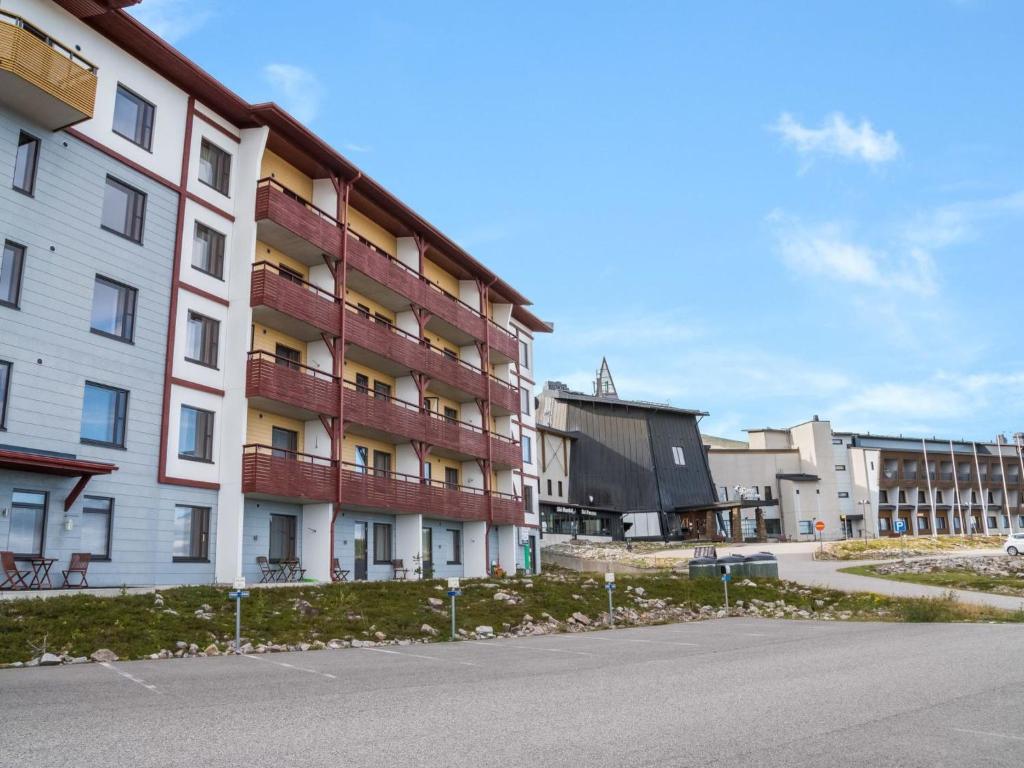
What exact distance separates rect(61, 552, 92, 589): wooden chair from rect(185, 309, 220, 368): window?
7348 mm

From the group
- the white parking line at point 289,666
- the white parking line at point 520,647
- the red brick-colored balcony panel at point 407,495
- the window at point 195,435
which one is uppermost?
the window at point 195,435

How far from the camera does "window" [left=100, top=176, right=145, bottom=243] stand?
2586cm

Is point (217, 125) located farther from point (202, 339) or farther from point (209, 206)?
point (202, 339)

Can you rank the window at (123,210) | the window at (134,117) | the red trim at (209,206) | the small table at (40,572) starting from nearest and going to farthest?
the small table at (40,572), the window at (123,210), the window at (134,117), the red trim at (209,206)

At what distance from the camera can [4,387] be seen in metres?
22.2

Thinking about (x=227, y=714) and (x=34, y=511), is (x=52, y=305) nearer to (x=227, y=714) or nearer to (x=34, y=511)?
(x=34, y=511)

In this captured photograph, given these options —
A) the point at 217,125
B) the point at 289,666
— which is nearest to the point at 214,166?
the point at 217,125

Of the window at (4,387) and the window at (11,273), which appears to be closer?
the window at (4,387)

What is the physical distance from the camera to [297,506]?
31.4 metres

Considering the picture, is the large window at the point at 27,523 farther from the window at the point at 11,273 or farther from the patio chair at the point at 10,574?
the window at the point at 11,273

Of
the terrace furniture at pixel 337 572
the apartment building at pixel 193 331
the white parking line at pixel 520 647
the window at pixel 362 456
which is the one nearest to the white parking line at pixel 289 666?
the white parking line at pixel 520 647

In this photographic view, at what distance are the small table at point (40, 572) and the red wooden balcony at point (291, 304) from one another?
10.7 meters

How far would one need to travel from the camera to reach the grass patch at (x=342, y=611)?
16.7 metres

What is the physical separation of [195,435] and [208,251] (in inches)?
253
